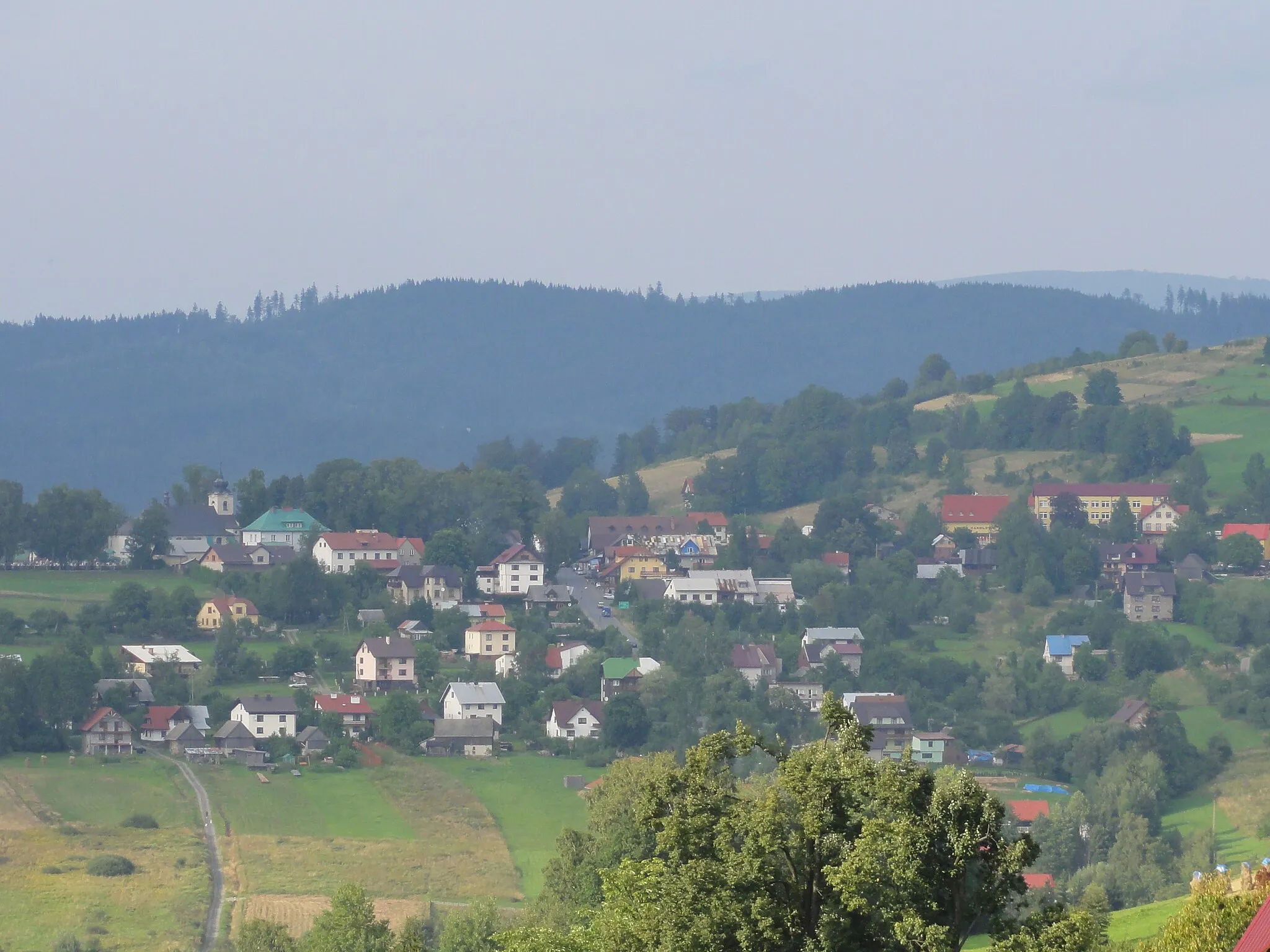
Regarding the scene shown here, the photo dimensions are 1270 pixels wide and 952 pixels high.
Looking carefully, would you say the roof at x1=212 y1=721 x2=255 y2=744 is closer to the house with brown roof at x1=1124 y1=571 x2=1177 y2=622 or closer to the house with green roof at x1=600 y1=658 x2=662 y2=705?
the house with green roof at x1=600 y1=658 x2=662 y2=705

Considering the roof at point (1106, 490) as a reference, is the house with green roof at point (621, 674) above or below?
below

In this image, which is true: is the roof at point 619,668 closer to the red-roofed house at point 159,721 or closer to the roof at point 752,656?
the roof at point 752,656

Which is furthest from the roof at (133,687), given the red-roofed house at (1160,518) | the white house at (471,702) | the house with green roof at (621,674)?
the red-roofed house at (1160,518)

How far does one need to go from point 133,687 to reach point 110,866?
21822 millimetres

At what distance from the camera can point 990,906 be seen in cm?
1656

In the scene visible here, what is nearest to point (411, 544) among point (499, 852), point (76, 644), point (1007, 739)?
point (76, 644)

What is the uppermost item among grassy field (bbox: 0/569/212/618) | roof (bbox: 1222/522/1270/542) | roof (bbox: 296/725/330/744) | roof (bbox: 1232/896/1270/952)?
roof (bbox: 1232/896/1270/952)

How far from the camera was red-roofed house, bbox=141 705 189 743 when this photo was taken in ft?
224

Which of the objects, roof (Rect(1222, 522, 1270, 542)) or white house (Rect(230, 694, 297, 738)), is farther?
roof (Rect(1222, 522, 1270, 542))

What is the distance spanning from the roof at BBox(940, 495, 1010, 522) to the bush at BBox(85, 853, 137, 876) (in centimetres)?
6777

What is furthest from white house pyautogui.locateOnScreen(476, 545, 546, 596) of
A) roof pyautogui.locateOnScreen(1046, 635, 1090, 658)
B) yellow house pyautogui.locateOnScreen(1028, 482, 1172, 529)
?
yellow house pyautogui.locateOnScreen(1028, 482, 1172, 529)

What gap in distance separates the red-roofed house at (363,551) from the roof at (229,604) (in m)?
10.8

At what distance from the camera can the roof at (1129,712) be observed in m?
71.5

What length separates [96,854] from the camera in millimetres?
52000
